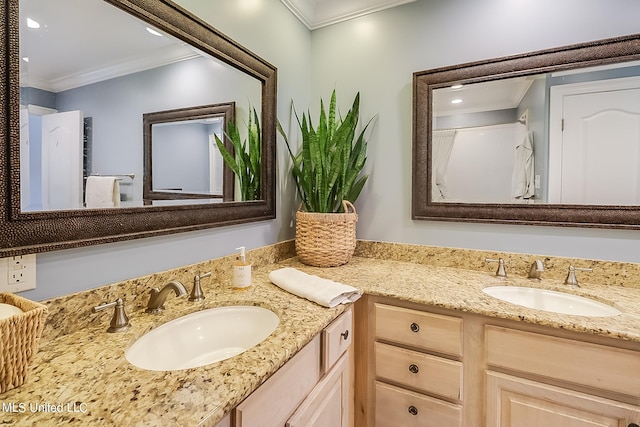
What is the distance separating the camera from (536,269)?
56.1 inches

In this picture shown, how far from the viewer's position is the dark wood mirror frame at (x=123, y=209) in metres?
0.75

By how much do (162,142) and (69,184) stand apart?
33 cm

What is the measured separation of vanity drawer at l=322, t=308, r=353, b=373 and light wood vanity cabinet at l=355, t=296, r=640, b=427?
16 cm

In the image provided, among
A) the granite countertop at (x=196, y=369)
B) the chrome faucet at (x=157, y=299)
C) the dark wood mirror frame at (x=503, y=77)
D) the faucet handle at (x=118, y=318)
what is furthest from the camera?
the dark wood mirror frame at (x=503, y=77)

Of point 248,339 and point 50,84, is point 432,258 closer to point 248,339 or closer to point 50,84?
point 248,339

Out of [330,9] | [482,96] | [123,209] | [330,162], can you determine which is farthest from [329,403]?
[330,9]

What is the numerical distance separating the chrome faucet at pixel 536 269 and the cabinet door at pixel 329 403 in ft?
3.12

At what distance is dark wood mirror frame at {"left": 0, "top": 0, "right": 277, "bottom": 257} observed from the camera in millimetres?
746

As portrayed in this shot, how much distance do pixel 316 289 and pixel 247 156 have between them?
29.2 inches

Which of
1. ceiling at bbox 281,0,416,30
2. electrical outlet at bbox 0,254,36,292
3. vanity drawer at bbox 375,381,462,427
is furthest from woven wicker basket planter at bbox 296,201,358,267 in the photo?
ceiling at bbox 281,0,416,30

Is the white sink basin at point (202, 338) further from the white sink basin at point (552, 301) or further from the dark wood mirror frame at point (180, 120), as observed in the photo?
the white sink basin at point (552, 301)

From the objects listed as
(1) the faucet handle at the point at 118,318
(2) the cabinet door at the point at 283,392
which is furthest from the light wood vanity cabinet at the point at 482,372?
(1) the faucet handle at the point at 118,318

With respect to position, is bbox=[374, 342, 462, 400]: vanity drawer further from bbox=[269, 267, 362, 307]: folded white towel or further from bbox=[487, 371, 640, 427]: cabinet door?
bbox=[269, 267, 362, 307]: folded white towel

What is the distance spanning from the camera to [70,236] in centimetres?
86
